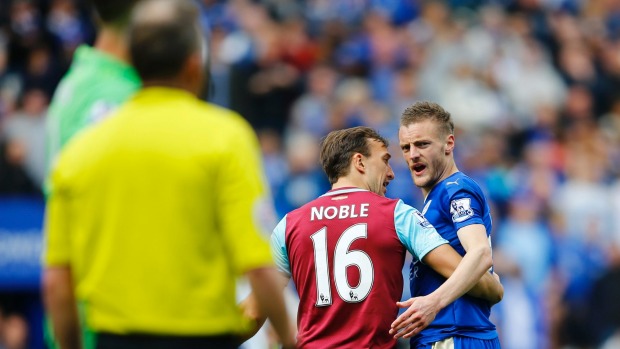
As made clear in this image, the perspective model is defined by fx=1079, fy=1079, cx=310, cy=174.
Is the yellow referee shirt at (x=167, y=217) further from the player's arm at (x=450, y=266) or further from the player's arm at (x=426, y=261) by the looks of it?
the player's arm at (x=450, y=266)

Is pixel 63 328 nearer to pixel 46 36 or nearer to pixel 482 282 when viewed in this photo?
pixel 482 282

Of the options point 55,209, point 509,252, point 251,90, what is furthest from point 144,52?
point 251,90

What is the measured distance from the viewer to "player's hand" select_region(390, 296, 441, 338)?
5.23m

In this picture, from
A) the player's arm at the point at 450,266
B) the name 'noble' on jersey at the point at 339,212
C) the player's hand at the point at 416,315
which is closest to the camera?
the player's hand at the point at 416,315

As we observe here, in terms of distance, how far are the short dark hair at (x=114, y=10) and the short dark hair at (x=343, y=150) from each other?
1844 mm

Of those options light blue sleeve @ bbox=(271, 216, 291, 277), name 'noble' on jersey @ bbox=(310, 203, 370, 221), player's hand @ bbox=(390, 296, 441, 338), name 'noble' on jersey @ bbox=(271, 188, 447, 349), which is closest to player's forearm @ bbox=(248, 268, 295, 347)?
player's hand @ bbox=(390, 296, 441, 338)

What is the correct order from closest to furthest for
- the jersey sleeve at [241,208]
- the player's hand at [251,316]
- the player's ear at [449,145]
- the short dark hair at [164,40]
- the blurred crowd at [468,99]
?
1. the jersey sleeve at [241,208]
2. the short dark hair at [164,40]
3. the player's hand at [251,316]
4. the player's ear at [449,145]
5. the blurred crowd at [468,99]

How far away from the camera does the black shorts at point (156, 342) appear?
3654mm

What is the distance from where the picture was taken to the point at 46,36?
52.7 feet

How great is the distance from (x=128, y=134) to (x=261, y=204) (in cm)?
52

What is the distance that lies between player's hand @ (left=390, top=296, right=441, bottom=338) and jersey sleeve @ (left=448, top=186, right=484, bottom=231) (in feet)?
1.89

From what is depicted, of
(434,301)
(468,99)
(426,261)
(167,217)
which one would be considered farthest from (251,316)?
(468,99)

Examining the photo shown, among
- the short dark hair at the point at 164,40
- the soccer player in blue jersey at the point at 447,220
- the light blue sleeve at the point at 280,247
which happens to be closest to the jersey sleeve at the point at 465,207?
the soccer player in blue jersey at the point at 447,220

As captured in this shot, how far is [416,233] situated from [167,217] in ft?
7.08
